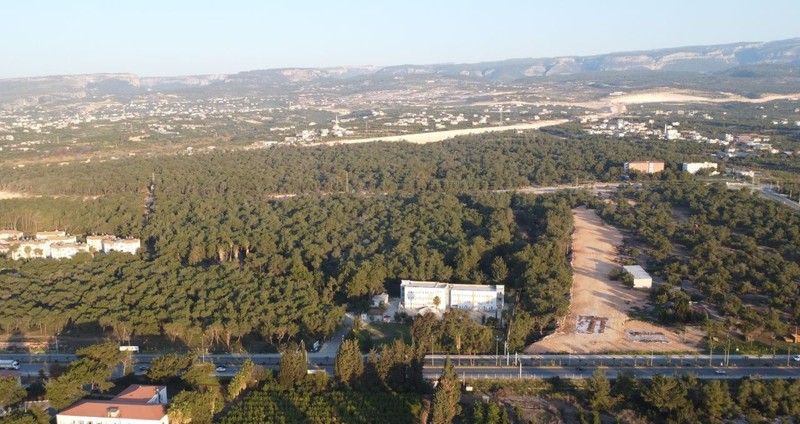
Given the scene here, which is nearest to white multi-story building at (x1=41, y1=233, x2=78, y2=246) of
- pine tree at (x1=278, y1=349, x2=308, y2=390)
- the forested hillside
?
the forested hillside

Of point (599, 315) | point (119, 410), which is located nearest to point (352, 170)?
point (599, 315)

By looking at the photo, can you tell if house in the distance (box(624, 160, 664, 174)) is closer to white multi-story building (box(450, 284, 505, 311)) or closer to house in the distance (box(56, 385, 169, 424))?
white multi-story building (box(450, 284, 505, 311))

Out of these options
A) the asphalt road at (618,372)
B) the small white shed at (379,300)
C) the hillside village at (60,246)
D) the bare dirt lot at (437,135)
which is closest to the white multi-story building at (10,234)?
the hillside village at (60,246)

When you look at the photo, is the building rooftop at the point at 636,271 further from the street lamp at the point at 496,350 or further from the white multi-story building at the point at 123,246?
the white multi-story building at the point at 123,246

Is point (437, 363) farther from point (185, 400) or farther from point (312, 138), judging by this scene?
point (312, 138)

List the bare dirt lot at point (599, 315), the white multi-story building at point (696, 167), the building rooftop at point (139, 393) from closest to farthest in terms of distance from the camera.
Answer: the building rooftop at point (139, 393)
the bare dirt lot at point (599, 315)
the white multi-story building at point (696, 167)
